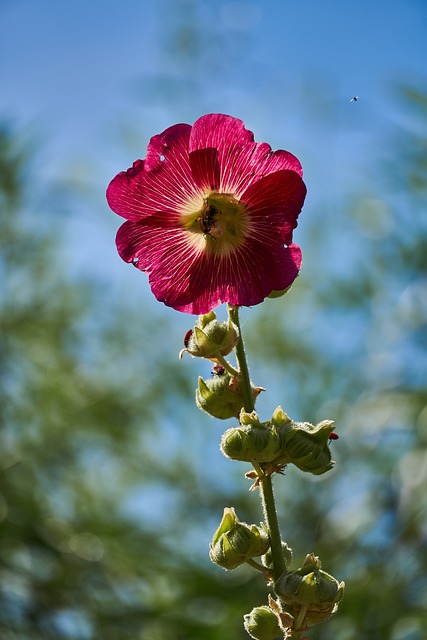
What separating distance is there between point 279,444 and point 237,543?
120 mm

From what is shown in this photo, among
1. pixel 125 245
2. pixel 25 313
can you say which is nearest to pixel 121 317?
pixel 25 313

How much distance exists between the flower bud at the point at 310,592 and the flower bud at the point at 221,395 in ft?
0.66

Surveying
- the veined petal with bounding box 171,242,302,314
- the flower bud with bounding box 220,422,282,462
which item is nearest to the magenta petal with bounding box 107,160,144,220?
the veined petal with bounding box 171,242,302,314

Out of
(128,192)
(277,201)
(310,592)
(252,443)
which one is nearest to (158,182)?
(128,192)

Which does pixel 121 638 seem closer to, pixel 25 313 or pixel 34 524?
pixel 34 524

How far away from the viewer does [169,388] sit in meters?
3.62

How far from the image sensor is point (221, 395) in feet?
3.19

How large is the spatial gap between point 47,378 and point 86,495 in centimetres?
54

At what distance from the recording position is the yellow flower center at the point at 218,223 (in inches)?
43.3

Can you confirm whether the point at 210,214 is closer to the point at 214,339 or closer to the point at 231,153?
the point at 231,153

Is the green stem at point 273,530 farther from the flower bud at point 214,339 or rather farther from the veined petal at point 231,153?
the veined petal at point 231,153

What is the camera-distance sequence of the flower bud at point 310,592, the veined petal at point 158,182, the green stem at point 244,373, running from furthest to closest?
Answer: the veined petal at point 158,182 → the green stem at point 244,373 → the flower bud at point 310,592

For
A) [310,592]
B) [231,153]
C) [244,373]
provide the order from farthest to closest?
[231,153]
[244,373]
[310,592]

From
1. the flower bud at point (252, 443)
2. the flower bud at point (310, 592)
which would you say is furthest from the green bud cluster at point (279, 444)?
the flower bud at point (310, 592)
